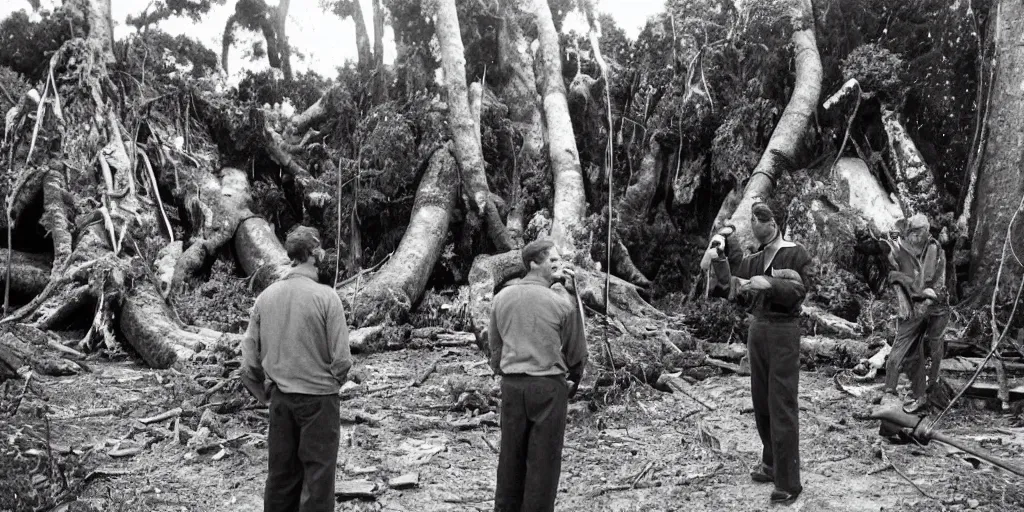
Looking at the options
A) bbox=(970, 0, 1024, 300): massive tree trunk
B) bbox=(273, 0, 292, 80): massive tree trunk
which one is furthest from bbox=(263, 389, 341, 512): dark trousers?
bbox=(273, 0, 292, 80): massive tree trunk

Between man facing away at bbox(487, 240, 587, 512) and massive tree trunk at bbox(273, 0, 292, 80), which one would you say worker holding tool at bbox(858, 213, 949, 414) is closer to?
man facing away at bbox(487, 240, 587, 512)

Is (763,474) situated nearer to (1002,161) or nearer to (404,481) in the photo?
(404,481)

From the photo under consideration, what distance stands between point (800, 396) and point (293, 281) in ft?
16.7

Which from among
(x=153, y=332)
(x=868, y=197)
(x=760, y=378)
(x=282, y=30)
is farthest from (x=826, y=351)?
(x=282, y=30)

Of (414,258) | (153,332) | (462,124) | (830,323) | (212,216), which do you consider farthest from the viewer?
(462,124)

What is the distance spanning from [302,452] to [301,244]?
3.15 ft

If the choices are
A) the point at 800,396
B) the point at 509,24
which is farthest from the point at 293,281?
the point at 509,24

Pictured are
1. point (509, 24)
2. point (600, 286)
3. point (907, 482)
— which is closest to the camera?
point (907, 482)

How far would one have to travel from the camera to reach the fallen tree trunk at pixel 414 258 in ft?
29.8

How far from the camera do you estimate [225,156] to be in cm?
1273

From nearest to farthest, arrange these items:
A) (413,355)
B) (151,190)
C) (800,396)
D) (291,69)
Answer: (800,396) < (413,355) < (151,190) < (291,69)

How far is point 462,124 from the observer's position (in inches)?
443

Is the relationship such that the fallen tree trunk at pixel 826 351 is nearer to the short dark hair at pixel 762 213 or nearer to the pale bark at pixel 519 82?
the short dark hair at pixel 762 213

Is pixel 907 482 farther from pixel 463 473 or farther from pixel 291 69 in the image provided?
pixel 291 69
